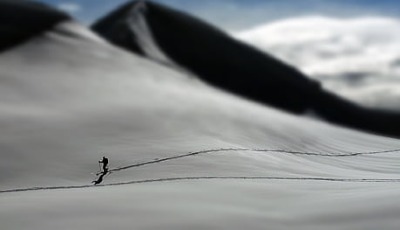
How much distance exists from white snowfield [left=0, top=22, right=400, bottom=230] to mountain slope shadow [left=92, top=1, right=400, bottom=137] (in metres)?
4.84

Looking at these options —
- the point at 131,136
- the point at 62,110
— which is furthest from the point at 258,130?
the point at 62,110

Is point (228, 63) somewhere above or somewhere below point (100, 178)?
above

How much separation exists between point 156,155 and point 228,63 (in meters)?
11.0

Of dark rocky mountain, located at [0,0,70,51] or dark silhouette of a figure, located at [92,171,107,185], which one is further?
dark rocky mountain, located at [0,0,70,51]

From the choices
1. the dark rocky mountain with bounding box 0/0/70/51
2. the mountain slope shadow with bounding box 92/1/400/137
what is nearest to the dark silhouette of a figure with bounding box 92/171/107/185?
the dark rocky mountain with bounding box 0/0/70/51

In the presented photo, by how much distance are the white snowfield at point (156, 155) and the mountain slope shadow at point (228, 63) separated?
4845 millimetres

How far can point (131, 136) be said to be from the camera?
6.09 m

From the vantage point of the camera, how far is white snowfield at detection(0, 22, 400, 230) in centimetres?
321

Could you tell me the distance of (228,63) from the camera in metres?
16.2

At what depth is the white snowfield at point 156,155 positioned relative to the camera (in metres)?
3.21

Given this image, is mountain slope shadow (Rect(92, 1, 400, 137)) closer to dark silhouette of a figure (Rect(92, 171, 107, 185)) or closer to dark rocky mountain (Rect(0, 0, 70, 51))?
dark rocky mountain (Rect(0, 0, 70, 51))

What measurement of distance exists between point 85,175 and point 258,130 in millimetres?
2738

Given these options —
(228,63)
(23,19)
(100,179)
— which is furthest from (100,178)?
(228,63)

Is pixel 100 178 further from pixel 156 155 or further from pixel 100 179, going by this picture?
pixel 156 155
